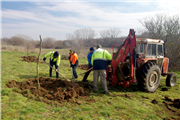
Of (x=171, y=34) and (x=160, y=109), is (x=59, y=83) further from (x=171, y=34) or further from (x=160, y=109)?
(x=171, y=34)

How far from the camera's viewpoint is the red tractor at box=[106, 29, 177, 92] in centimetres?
578

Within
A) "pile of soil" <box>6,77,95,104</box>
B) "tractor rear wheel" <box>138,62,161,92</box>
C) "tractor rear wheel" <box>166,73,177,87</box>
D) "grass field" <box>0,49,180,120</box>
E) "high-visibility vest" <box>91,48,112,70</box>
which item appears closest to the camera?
"grass field" <box>0,49,180,120</box>

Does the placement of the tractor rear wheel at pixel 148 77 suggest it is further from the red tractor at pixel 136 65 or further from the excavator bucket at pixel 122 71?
the excavator bucket at pixel 122 71

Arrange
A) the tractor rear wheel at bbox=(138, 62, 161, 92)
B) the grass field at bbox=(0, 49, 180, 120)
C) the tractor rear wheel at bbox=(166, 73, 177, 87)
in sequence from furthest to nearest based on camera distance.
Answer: the tractor rear wheel at bbox=(166, 73, 177, 87) < the tractor rear wheel at bbox=(138, 62, 161, 92) < the grass field at bbox=(0, 49, 180, 120)

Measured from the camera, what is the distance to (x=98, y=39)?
4388cm

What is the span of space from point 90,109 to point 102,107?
0.41m

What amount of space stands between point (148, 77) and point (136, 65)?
0.75 meters

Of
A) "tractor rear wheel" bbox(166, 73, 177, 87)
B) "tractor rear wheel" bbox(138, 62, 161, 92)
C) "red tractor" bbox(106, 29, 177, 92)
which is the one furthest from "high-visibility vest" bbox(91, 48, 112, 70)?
"tractor rear wheel" bbox(166, 73, 177, 87)

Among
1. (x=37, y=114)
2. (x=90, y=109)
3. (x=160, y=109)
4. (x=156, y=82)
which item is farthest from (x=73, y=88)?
(x=156, y=82)

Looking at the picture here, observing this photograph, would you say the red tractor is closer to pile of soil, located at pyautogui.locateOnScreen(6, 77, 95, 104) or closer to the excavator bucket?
the excavator bucket

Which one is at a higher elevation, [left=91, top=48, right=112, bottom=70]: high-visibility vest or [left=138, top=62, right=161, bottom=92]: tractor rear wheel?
[left=91, top=48, right=112, bottom=70]: high-visibility vest

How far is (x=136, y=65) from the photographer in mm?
6262

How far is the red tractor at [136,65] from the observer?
578 cm

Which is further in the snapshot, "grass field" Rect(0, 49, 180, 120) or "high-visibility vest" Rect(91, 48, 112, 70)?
"high-visibility vest" Rect(91, 48, 112, 70)
